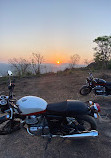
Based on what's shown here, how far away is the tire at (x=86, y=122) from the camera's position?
2318 mm

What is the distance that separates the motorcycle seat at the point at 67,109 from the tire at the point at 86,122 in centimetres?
15

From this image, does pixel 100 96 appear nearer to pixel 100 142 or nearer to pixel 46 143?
pixel 100 142

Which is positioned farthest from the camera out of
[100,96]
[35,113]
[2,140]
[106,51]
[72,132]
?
[106,51]

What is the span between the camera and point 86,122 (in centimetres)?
242

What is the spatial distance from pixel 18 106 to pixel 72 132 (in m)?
1.15

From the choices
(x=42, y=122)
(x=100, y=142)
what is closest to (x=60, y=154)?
(x=42, y=122)

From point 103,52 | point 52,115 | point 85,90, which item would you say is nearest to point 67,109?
point 52,115

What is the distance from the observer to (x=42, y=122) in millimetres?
2330

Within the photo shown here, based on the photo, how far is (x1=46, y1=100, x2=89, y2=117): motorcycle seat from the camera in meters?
2.14

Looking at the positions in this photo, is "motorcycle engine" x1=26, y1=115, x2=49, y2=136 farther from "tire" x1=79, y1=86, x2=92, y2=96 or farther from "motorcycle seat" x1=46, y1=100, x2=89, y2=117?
"tire" x1=79, y1=86, x2=92, y2=96

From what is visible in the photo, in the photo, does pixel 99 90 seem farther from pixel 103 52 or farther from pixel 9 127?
pixel 103 52

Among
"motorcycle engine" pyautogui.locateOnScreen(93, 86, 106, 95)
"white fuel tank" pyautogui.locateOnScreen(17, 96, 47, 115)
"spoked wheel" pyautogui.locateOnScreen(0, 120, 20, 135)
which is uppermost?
"white fuel tank" pyautogui.locateOnScreen(17, 96, 47, 115)

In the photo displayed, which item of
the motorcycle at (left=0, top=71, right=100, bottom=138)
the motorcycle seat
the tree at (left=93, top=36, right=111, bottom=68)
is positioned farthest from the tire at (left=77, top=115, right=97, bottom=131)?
the tree at (left=93, top=36, right=111, bottom=68)

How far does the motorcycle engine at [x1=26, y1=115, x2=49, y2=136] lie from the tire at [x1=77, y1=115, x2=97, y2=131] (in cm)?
66
